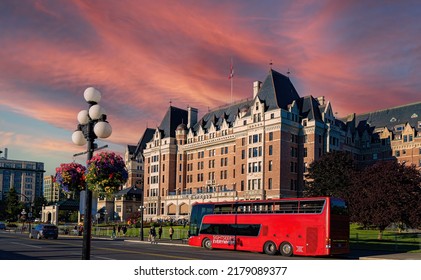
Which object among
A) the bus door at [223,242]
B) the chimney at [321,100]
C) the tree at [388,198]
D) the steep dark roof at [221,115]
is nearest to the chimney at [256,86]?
the steep dark roof at [221,115]

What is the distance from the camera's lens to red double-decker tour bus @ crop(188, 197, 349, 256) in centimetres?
3130

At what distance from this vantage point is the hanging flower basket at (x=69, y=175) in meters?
14.7

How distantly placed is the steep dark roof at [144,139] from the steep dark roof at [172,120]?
880 inches

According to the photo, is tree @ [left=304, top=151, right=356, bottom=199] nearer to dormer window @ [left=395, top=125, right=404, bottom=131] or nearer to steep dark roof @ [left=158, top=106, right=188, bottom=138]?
dormer window @ [left=395, top=125, right=404, bottom=131]

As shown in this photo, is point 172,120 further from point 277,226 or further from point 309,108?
point 277,226

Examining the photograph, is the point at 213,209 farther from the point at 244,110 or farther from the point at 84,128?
the point at 244,110

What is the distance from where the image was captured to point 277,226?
34.1m

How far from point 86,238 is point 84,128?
2914mm

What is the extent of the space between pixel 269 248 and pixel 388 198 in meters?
18.8

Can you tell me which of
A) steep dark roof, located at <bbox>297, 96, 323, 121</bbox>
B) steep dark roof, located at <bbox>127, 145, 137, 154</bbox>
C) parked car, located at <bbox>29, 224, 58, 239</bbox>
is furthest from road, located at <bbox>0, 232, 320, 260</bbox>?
steep dark roof, located at <bbox>127, 145, 137, 154</bbox>

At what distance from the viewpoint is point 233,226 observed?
37.3 metres

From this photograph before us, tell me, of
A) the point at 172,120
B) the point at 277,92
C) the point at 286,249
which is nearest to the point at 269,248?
the point at 286,249

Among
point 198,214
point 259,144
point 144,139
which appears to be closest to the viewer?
point 198,214

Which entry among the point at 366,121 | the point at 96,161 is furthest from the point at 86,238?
the point at 366,121
